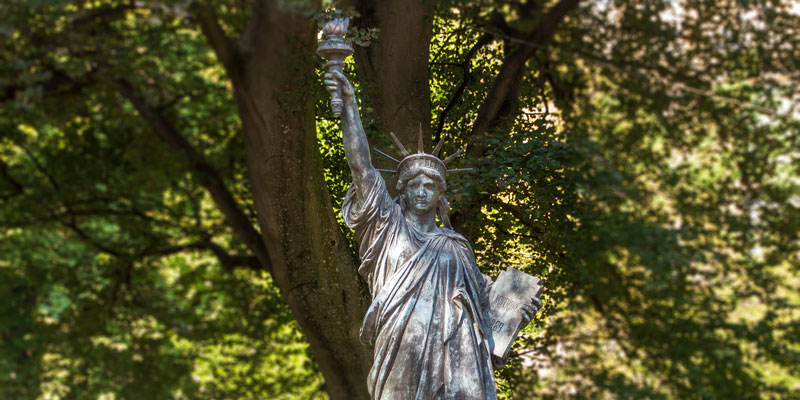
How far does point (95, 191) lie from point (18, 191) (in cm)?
113

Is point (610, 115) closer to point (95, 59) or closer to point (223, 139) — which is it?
point (223, 139)

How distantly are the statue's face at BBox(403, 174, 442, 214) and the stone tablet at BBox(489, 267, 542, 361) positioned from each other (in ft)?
1.99

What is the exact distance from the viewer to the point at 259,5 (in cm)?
639

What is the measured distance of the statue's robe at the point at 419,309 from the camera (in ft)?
15.2

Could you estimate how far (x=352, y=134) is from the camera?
16.1 feet

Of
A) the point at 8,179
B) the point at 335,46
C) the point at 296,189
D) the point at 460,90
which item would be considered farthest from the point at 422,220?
the point at 8,179

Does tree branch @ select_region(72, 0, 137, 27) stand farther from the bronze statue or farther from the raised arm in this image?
the bronze statue

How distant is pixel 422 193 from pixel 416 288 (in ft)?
1.96

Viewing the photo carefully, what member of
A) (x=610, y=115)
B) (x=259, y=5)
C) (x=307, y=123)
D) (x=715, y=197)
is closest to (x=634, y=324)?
(x=715, y=197)

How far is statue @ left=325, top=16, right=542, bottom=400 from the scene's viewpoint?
464 centimetres

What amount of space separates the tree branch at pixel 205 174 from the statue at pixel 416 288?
4511 mm

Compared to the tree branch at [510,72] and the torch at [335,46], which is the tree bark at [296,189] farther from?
the tree branch at [510,72]

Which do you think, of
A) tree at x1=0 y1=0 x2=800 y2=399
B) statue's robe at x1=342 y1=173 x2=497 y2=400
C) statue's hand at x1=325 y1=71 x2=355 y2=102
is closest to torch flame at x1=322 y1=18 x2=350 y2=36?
statue's hand at x1=325 y1=71 x2=355 y2=102

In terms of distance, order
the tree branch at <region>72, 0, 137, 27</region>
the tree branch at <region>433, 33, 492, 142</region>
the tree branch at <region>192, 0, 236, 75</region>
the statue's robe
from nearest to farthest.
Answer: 1. the statue's robe
2. the tree branch at <region>192, 0, 236, 75</region>
3. the tree branch at <region>433, 33, 492, 142</region>
4. the tree branch at <region>72, 0, 137, 27</region>
